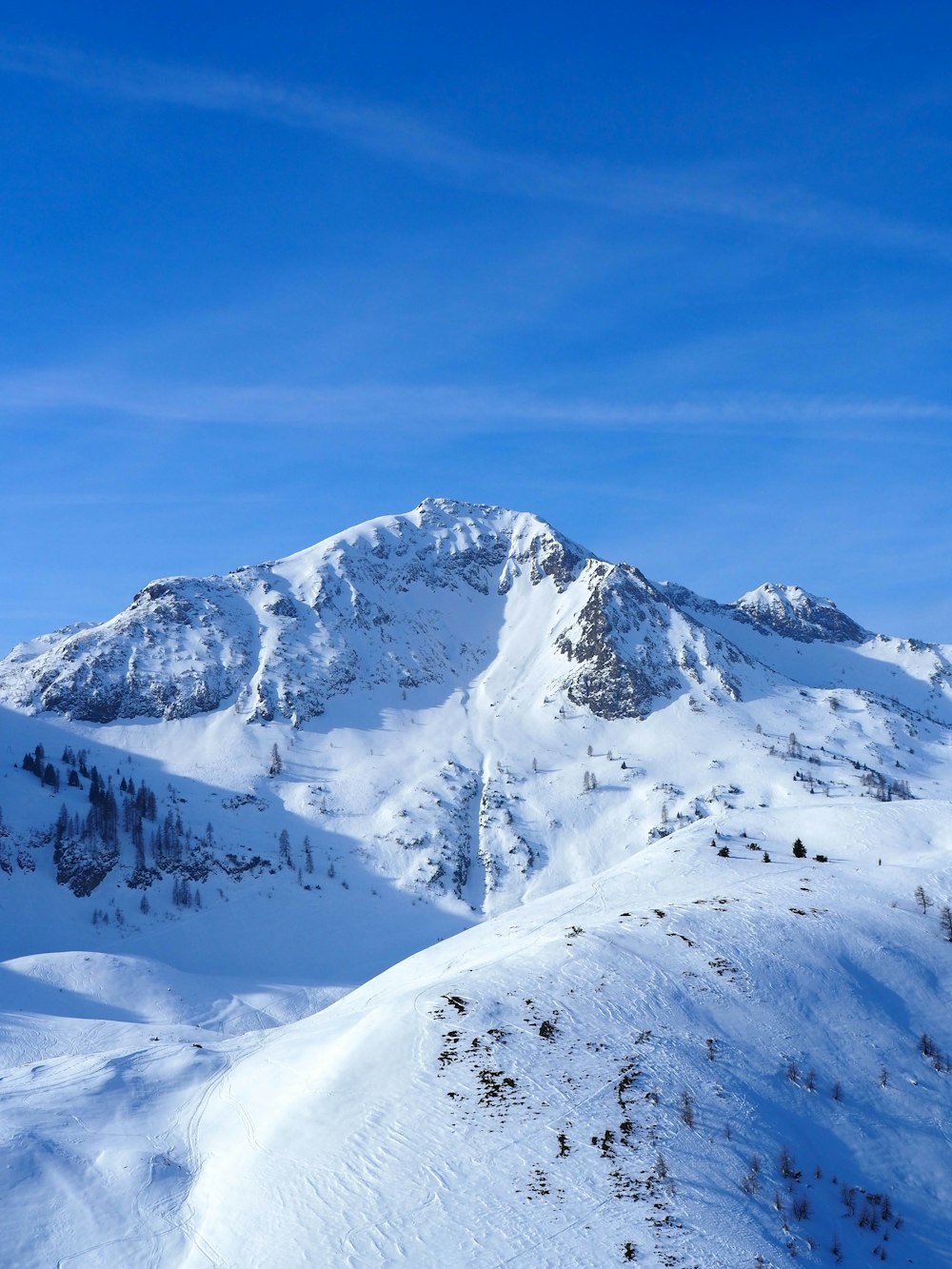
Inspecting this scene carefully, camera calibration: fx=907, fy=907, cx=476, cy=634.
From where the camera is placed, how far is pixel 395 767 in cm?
19288

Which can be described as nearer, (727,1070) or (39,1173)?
(39,1173)

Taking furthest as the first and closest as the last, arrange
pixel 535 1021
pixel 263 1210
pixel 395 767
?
pixel 395 767
pixel 535 1021
pixel 263 1210

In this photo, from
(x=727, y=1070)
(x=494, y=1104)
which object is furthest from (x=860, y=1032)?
(x=494, y=1104)

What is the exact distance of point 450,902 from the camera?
150 m

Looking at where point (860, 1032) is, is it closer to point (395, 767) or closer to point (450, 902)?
point (450, 902)

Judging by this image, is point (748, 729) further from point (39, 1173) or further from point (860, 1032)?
point (39, 1173)

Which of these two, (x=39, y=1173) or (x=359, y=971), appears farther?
(x=359, y=971)

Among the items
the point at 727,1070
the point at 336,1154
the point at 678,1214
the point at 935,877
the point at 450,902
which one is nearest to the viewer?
the point at 678,1214

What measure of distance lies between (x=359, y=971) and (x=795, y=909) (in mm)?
91835

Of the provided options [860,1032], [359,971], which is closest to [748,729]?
[359,971]

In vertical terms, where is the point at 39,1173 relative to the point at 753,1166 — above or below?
below

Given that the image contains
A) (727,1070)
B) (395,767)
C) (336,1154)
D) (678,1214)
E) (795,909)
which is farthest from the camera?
(395,767)

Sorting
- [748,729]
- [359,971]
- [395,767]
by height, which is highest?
[748,729]

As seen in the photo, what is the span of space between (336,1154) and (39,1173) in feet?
33.7
